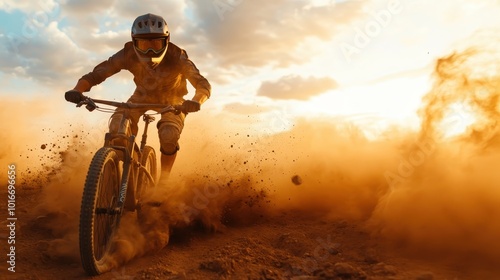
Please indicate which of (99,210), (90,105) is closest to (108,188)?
(99,210)

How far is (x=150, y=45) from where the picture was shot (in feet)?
18.8

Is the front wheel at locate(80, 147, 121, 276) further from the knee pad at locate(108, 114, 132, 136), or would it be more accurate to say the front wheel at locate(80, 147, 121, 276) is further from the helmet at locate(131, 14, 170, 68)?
the helmet at locate(131, 14, 170, 68)

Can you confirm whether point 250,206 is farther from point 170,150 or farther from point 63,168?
point 63,168

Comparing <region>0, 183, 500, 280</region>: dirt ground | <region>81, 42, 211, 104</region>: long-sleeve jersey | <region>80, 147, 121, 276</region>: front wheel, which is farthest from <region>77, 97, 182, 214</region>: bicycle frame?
<region>81, 42, 211, 104</region>: long-sleeve jersey

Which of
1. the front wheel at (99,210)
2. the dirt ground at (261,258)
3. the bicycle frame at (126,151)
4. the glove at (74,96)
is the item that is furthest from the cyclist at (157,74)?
the dirt ground at (261,258)

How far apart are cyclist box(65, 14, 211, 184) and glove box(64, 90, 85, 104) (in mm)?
515

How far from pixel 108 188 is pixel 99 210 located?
40 cm

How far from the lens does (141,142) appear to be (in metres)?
5.64

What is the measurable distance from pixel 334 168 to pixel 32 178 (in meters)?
8.69

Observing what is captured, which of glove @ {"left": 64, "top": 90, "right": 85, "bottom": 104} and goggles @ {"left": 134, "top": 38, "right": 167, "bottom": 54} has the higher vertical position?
goggles @ {"left": 134, "top": 38, "right": 167, "bottom": 54}

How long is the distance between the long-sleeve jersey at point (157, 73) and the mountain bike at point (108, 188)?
43.1 inches

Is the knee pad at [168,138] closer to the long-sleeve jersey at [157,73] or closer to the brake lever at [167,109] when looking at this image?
the long-sleeve jersey at [157,73]

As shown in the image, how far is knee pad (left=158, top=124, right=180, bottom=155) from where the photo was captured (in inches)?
239

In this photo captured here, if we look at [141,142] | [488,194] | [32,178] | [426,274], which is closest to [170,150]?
[141,142]
